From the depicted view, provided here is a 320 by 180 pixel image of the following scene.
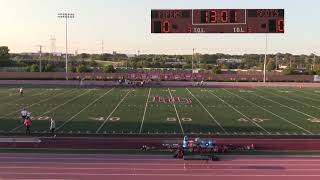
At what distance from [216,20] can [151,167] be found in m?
14.7

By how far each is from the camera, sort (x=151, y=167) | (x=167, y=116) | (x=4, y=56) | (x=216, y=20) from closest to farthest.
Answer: (x=151, y=167) → (x=216, y=20) → (x=167, y=116) → (x=4, y=56)

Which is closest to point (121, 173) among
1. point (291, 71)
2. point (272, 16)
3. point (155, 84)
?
point (272, 16)

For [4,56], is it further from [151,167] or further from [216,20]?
[151,167]

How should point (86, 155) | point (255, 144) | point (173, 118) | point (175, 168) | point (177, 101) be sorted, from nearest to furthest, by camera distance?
A: point (175, 168) → point (86, 155) → point (255, 144) → point (173, 118) → point (177, 101)

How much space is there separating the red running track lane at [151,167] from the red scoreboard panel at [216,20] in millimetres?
12614

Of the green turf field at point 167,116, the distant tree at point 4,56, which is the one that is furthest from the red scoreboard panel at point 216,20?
the distant tree at point 4,56

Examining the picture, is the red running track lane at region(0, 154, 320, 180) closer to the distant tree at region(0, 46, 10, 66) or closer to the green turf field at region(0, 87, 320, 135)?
the green turf field at region(0, 87, 320, 135)

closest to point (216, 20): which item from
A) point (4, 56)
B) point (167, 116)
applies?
point (167, 116)

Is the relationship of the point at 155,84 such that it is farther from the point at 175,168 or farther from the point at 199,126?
the point at 175,168

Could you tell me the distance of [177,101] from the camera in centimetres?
4047

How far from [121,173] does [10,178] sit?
3232 mm

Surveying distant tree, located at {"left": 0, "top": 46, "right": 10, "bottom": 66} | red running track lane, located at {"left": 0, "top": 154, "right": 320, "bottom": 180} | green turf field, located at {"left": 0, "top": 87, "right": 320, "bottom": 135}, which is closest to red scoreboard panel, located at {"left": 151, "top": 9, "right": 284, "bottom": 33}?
green turf field, located at {"left": 0, "top": 87, "right": 320, "bottom": 135}

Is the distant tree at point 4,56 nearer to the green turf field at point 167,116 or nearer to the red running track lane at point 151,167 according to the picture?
the green turf field at point 167,116

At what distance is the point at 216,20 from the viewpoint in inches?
1155
